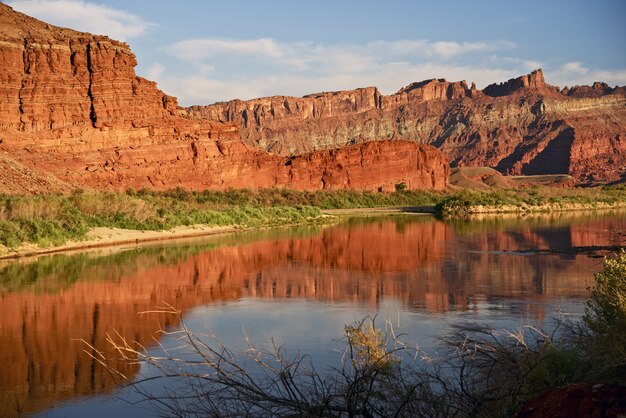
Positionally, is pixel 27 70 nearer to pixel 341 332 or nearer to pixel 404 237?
pixel 404 237

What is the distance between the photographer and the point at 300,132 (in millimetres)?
170000

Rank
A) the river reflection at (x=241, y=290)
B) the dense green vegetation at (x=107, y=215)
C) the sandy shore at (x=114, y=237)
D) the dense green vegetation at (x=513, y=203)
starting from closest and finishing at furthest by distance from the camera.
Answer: the river reflection at (x=241, y=290)
the sandy shore at (x=114, y=237)
the dense green vegetation at (x=107, y=215)
the dense green vegetation at (x=513, y=203)

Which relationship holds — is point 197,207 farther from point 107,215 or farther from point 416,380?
point 416,380

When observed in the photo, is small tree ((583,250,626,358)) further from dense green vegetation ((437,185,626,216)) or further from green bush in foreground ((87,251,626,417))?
dense green vegetation ((437,185,626,216))

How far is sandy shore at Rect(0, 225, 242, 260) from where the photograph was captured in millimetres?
25750

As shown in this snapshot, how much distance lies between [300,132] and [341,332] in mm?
158325

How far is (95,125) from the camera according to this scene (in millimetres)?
66250

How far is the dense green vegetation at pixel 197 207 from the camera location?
2919 cm

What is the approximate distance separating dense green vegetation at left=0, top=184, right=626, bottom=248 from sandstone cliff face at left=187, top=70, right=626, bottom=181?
74897 mm

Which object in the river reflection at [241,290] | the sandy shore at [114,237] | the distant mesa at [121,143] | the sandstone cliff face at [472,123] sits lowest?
the river reflection at [241,290]

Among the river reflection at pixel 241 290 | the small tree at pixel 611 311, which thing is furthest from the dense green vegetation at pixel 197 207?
the small tree at pixel 611 311

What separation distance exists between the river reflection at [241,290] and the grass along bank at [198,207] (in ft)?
11.0

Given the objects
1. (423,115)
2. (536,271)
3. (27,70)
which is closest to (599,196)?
(27,70)

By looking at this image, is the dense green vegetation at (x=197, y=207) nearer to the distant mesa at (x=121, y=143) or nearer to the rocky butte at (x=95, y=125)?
the distant mesa at (x=121, y=143)
